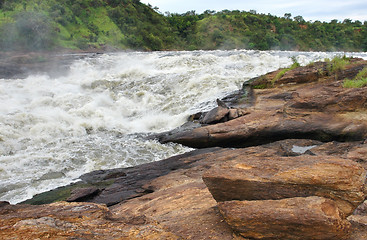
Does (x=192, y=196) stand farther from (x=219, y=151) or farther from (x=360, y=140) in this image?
(x=360, y=140)

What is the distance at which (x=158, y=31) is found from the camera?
1895 inches

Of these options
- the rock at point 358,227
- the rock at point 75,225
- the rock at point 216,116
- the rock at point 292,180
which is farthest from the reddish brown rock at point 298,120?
the rock at point 75,225

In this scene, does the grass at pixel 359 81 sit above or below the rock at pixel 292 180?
above

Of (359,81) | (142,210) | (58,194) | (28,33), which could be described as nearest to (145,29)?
(28,33)

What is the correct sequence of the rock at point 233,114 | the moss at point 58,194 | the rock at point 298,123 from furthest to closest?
1. the rock at point 233,114
2. the rock at point 298,123
3. the moss at point 58,194

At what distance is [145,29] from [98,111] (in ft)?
123

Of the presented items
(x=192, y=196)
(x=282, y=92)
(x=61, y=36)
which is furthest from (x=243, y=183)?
(x=61, y=36)

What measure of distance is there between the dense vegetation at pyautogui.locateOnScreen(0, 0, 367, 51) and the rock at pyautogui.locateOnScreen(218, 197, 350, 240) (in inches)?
1237

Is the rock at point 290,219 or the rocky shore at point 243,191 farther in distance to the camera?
the rocky shore at point 243,191

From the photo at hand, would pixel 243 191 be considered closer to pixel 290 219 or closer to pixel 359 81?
pixel 290 219

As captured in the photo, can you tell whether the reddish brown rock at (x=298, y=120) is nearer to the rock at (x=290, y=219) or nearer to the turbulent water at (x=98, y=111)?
the turbulent water at (x=98, y=111)

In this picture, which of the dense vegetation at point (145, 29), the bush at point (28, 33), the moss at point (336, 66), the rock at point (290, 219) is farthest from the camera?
the dense vegetation at point (145, 29)

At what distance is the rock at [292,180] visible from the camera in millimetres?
2756

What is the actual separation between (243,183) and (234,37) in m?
52.4
